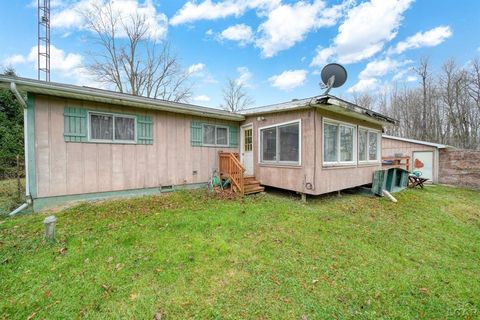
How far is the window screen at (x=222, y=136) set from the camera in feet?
26.4

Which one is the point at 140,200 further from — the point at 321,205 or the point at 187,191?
the point at 321,205

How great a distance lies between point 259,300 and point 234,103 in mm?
22988

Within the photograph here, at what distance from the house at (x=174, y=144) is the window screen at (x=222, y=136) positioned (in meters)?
0.04

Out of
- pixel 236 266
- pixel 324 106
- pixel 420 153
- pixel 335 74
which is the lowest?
pixel 236 266

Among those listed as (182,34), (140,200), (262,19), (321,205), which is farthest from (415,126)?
(140,200)

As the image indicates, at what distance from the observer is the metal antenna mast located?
32.6 ft

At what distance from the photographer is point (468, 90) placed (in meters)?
15.6

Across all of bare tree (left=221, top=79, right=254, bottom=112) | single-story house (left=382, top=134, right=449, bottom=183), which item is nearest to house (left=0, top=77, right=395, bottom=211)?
single-story house (left=382, top=134, right=449, bottom=183)

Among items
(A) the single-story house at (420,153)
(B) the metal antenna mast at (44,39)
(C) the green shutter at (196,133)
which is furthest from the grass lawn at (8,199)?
(A) the single-story house at (420,153)

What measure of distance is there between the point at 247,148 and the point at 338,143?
3332 mm

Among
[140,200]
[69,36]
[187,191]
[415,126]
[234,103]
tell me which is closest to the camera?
[140,200]

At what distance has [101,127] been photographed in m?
5.75

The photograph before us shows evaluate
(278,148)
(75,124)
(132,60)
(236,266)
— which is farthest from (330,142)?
(132,60)

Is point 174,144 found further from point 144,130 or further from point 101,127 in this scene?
point 101,127
